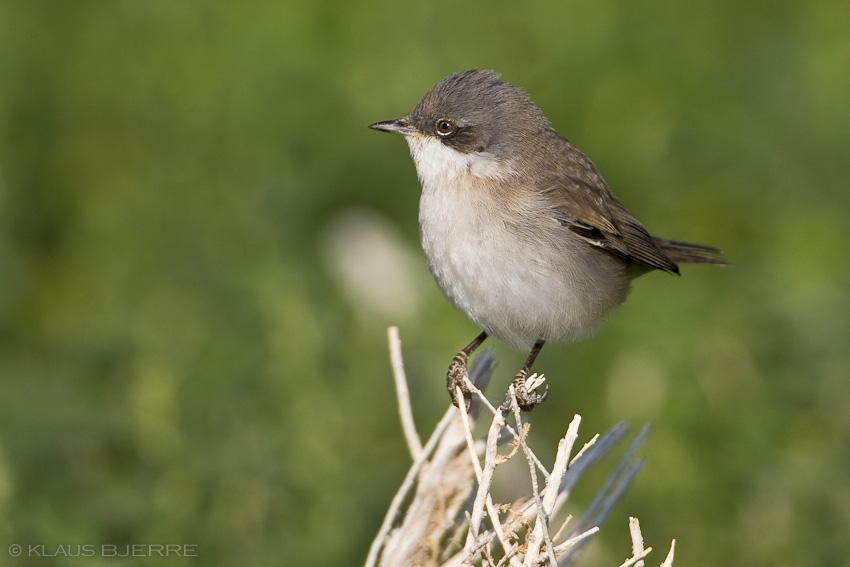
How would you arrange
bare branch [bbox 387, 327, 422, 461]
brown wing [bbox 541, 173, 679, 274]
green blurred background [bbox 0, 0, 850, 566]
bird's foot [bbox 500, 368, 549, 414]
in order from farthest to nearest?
1. brown wing [bbox 541, 173, 679, 274]
2. green blurred background [bbox 0, 0, 850, 566]
3. bird's foot [bbox 500, 368, 549, 414]
4. bare branch [bbox 387, 327, 422, 461]

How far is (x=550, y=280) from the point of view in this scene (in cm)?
538

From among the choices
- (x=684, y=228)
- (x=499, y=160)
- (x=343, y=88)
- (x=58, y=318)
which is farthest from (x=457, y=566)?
(x=343, y=88)

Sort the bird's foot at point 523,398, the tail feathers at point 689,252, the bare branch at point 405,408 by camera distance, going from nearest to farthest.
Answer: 1. the bare branch at point 405,408
2. the bird's foot at point 523,398
3. the tail feathers at point 689,252

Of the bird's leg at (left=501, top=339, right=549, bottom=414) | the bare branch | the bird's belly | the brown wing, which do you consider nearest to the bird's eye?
the bird's belly

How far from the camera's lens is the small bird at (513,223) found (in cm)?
526

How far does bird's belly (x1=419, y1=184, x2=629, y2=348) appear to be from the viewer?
5.21 m

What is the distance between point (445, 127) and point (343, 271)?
8.77ft

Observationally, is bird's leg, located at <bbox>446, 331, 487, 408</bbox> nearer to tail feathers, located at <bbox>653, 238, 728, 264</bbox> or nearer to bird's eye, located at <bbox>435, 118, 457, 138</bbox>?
bird's eye, located at <bbox>435, 118, 457, 138</bbox>

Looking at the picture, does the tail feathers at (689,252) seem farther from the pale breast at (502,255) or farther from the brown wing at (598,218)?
the pale breast at (502,255)

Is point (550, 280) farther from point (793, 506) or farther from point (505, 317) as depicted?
point (793, 506)

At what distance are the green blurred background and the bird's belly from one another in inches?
38.6

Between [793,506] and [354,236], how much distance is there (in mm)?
3905

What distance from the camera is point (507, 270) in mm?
5223

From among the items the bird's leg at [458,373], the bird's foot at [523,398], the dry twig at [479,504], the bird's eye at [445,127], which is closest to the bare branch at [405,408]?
the dry twig at [479,504]
